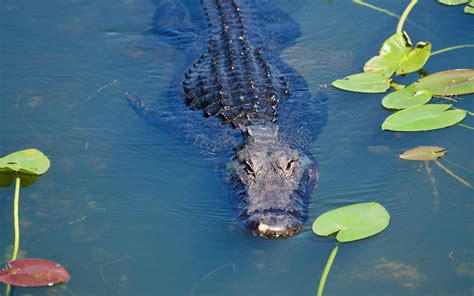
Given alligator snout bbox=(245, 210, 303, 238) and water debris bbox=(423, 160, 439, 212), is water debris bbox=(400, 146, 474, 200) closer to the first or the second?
water debris bbox=(423, 160, 439, 212)

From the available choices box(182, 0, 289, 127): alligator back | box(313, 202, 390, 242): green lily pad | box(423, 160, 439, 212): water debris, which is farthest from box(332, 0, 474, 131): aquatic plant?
box(313, 202, 390, 242): green lily pad

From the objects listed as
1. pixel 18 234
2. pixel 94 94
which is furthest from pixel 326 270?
Result: pixel 94 94

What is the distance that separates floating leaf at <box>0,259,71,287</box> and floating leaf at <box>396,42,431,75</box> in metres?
3.56

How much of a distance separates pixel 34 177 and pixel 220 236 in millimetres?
1545

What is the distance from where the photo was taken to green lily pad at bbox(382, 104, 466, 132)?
598 centimetres

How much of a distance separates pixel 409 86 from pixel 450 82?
367mm

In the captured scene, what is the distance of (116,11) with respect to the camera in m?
8.46

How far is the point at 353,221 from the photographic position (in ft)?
16.3

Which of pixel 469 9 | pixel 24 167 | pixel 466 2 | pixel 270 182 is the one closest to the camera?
pixel 270 182

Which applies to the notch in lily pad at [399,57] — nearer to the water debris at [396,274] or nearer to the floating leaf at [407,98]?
the floating leaf at [407,98]

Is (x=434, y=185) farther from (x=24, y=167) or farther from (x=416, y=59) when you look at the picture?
(x=24, y=167)

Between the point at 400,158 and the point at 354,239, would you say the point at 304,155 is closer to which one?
the point at 400,158

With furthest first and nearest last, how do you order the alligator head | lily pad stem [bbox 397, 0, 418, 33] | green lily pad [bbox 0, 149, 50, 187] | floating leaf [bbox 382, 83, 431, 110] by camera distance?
lily pad stem [bbox 397, 0, 418, 33], floating leaf [bbox 382, 83, 431, 110], green lily pad [bbox 0, 149, 50, 187], the alligator head

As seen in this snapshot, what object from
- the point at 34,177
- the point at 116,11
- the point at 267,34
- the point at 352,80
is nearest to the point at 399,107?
the point at 352,80
